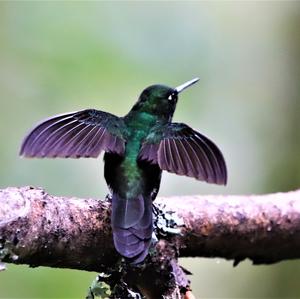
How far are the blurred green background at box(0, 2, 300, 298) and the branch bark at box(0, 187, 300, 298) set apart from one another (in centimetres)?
64

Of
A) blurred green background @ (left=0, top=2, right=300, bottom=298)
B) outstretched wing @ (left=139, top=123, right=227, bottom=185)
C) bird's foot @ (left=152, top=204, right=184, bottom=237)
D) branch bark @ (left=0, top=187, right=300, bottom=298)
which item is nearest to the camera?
branch bark @ (left=0, top=187, right=300, bottom=298)

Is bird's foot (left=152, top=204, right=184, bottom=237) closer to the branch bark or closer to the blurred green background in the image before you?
the branch bark

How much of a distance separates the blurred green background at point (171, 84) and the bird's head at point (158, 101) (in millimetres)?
715

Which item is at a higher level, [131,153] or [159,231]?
[131,153]

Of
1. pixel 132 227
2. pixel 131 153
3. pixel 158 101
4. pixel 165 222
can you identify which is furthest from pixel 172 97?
pixel 132 227

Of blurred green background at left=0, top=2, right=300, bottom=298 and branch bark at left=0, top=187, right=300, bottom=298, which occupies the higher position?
blurred green background at left=0, top=2, right=300, bottom=298

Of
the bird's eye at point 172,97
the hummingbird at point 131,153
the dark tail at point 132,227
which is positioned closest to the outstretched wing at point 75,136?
the hummingbird at point 131,153

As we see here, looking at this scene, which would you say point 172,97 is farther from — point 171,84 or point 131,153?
point 171,84

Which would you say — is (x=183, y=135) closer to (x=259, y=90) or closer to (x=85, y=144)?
(x=85, y=144)

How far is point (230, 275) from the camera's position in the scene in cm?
340

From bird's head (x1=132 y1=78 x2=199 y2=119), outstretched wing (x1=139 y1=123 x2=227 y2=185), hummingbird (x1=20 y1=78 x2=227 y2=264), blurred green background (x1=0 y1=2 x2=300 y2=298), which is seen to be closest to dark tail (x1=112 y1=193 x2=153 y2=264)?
hummingbird (x1=20 y1=78 x2=227 y2=264)

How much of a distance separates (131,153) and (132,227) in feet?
0.88

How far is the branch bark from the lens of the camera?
1.21 m

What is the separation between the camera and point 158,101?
1695mm
